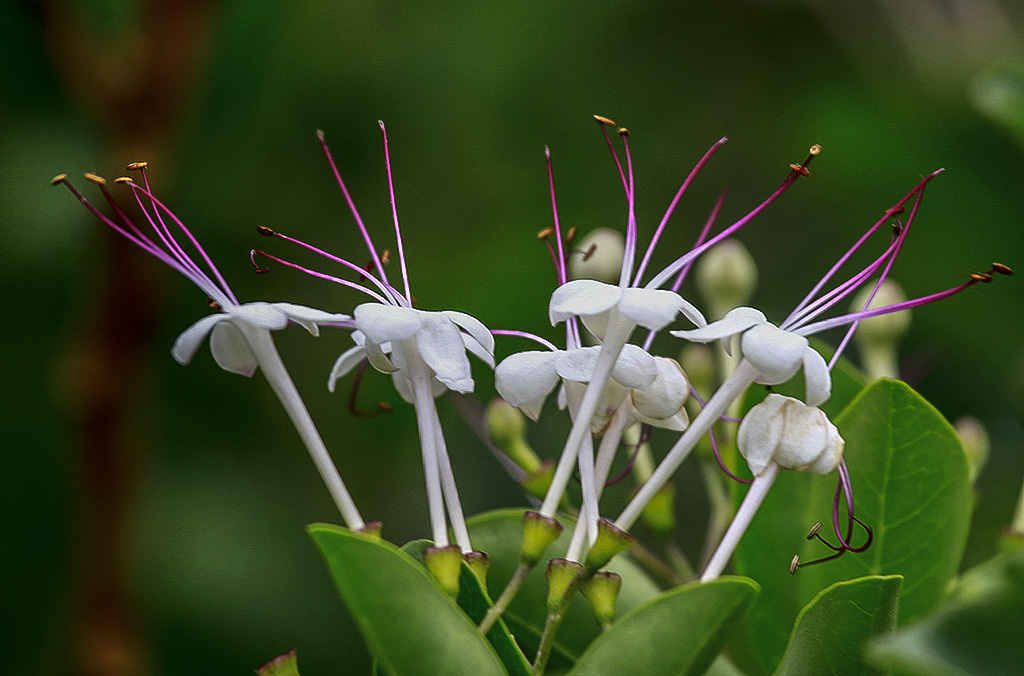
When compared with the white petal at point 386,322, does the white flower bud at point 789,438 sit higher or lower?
lower

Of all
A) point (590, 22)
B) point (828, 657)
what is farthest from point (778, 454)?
point (590, 22)

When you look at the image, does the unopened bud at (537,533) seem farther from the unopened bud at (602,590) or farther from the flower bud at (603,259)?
the flower bud at (603,259)

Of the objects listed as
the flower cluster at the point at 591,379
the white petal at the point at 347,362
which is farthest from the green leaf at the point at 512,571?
the white petal at the point at 347,362

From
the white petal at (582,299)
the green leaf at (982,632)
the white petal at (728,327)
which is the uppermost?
the white petal at (582,299)

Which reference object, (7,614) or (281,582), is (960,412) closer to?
(281,582)

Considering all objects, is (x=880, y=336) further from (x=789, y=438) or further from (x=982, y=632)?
(x=982, y=632)
